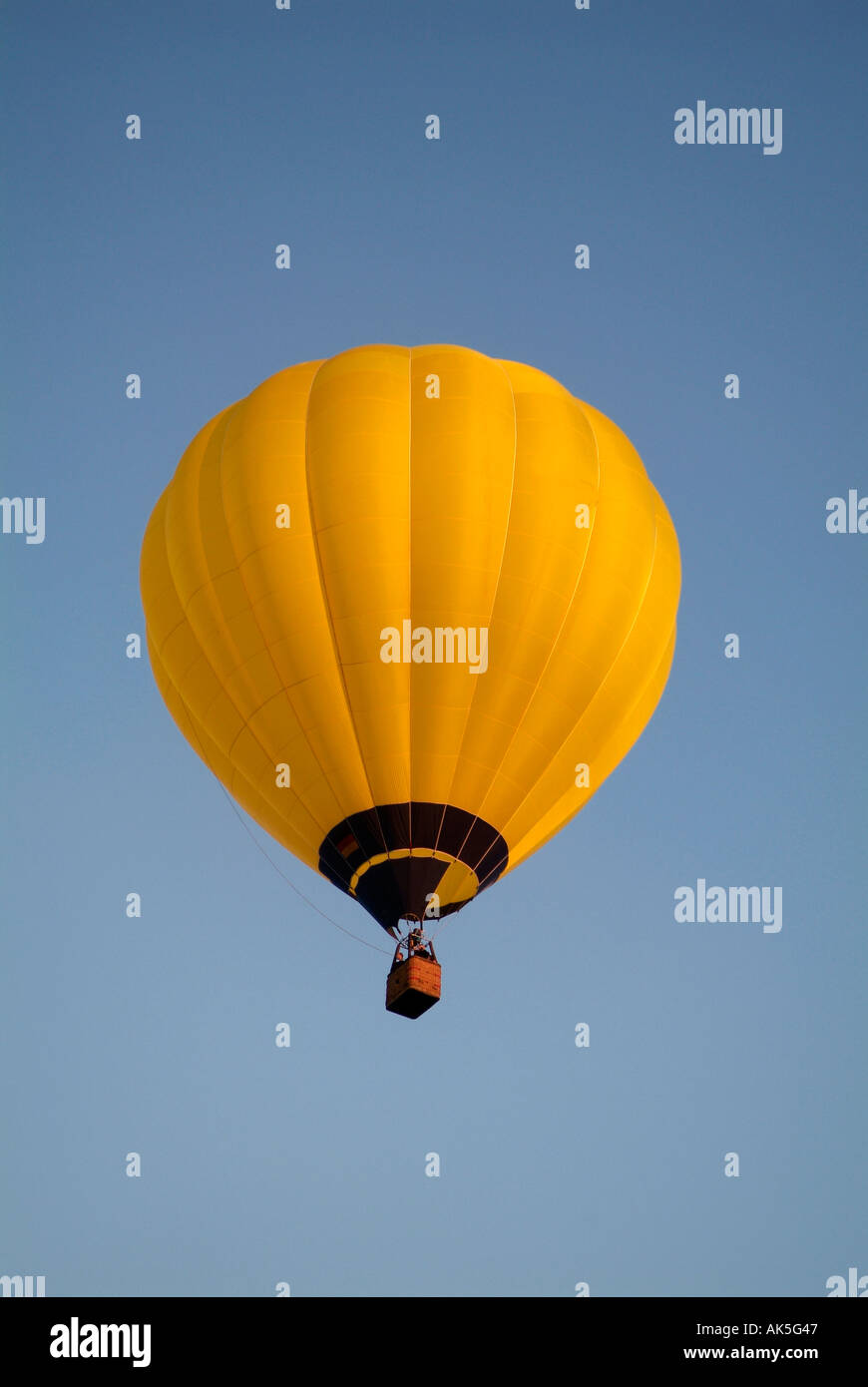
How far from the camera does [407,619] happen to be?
25.0m

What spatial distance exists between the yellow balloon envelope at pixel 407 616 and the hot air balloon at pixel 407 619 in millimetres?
23

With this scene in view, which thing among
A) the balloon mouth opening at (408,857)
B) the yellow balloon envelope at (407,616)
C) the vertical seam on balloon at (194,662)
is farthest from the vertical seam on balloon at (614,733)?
the vertical seam on balloon at (194,662)

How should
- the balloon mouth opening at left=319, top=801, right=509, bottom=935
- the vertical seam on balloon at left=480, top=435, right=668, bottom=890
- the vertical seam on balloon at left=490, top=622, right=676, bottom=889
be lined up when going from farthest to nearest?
the vertical seam on balloon at left=490, top=622, right=676, bottom=889
the vertical seam on balloon at left=480, top=435, right=668, bottom=890
the balloon mouth opening at left=319, top=801, right=509, bottom=935

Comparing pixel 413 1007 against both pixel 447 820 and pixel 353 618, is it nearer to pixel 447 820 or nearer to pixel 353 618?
pixel 447 820

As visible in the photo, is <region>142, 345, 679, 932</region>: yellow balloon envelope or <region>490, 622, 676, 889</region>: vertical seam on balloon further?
<region>490, 622, 676, 889</region>: vertical seam on balloon

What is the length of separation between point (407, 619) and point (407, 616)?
0.10 feet

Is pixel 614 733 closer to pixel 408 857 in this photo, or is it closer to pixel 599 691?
pixel 599 691

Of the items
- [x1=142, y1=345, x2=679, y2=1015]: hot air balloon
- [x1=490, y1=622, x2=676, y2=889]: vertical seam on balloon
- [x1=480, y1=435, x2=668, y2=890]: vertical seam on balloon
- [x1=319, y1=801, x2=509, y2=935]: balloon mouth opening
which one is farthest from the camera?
[x1=490, y1=622, x2=676, y2=889]: vertical seam on balloon

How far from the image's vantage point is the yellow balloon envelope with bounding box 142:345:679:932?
81.8 ft

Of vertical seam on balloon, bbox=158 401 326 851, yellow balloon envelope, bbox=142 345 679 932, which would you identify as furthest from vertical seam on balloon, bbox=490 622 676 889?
vertical seam on balloon, bbox=158 401 326 851

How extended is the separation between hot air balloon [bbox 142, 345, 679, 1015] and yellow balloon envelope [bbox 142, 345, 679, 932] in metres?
0.02

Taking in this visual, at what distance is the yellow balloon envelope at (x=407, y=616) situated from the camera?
81.8 ft

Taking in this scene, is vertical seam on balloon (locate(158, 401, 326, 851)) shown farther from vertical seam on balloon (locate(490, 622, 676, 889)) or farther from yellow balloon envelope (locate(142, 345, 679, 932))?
vertical seam on balloon (locate(490, 622, 676, 889))

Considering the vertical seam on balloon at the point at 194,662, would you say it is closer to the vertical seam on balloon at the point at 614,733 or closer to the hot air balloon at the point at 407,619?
the hot air balloon at the point at 407,619
